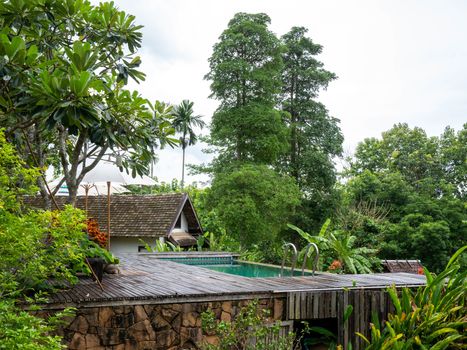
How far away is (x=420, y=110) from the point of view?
27641 mm

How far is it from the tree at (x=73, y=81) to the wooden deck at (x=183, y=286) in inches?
64.0

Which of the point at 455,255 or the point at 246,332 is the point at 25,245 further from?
the point at 455,255

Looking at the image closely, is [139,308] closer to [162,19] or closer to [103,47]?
[103,47]

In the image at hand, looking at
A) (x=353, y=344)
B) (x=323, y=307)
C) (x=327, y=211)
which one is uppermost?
(x=327, y=211)

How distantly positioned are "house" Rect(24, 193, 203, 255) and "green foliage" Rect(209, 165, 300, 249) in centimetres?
187

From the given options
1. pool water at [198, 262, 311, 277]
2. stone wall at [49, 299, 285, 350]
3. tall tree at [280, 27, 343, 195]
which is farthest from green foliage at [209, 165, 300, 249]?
stone wall at [49, 299, 285, 350]

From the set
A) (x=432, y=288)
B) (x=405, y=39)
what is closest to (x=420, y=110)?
(x=405, y=39)

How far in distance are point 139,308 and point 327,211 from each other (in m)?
16.3

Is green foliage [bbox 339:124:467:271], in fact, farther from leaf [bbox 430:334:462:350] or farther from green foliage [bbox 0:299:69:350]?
green foliage [bbox 0:299:69:350]

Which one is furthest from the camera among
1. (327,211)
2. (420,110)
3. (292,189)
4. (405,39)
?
(420,110)

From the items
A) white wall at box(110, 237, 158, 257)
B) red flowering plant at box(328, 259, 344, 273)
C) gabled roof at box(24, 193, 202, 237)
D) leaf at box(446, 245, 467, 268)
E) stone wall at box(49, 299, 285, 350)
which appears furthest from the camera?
white wall at box(110, 237, 158, 257)

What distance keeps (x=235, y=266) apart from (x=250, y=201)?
12.2 ft

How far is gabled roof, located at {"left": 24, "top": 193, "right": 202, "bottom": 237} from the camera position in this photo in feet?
63.1

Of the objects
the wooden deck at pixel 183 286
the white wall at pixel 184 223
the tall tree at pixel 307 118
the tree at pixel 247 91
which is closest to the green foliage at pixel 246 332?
the wooden deck at pixel 183 286
